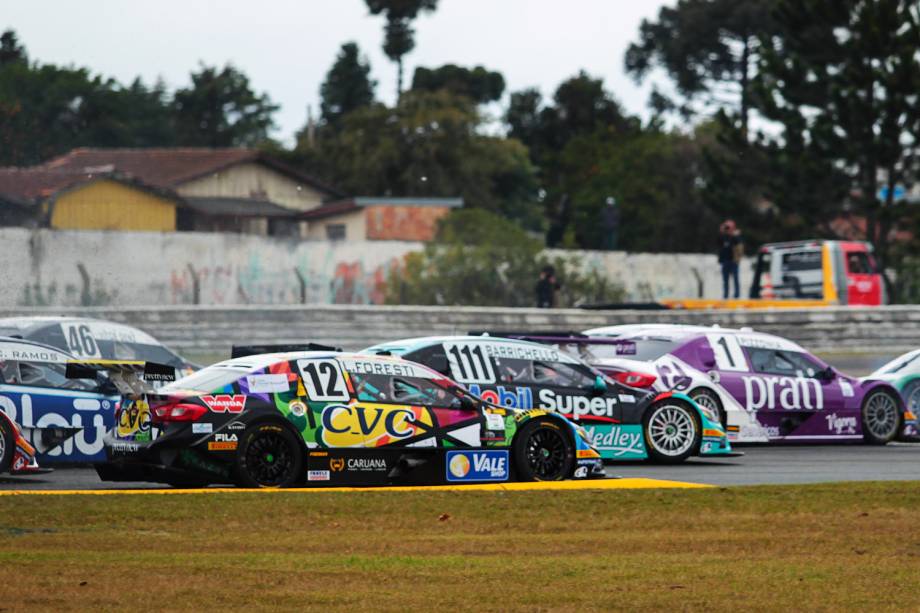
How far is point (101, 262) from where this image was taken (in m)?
34.6

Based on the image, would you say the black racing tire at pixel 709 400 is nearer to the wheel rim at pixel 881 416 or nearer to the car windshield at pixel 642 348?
the car windshield at pixel 642 348

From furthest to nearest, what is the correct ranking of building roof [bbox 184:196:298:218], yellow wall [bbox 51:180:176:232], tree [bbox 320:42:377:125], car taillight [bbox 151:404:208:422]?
1. tree [bbox 320:42:377:125]
2. building roof [bbox 184:196:298:218]
3. yellow wall [bbox 51:180:176:232]
4. car taillight [bbox 151:404:208:422]

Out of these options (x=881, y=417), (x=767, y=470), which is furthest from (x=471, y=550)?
(x=881, y=417)

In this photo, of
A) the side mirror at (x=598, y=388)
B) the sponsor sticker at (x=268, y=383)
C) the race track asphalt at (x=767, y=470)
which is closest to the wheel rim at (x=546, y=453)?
the race track asphalt at (x=767, y=470)

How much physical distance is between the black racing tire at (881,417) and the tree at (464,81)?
251 ft

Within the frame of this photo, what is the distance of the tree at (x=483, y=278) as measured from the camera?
1572 inches

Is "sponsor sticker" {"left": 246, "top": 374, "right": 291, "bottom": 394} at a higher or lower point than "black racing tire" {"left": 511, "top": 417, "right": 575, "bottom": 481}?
higher

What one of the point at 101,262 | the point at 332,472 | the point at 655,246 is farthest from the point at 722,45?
the point at 332,472

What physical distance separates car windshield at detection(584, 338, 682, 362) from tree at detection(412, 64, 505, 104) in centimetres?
7684

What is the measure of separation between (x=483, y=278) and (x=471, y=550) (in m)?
30.0

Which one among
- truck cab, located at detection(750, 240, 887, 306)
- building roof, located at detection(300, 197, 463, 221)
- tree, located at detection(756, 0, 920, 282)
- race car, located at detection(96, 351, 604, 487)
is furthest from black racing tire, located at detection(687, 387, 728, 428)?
building roof, located at detection(300, 197, 463, 221)

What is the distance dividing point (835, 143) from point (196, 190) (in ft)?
75.1

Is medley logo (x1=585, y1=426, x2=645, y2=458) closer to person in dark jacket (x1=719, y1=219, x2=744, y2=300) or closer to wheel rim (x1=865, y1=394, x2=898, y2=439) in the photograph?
wheel rim (x1=865, y1=394, x2=898, y2=439)

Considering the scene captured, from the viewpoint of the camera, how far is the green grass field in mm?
8875
